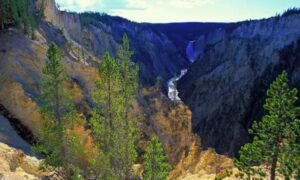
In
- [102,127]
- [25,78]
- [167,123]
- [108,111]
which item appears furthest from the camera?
[167,123]

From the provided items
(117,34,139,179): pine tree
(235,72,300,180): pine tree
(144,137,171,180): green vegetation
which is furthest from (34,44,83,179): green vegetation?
(235,72,300,180): pine tree

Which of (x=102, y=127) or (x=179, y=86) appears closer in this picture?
(x=102, y=127)

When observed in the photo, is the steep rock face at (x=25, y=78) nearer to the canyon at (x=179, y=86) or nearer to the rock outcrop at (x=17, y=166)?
the canyon at (x=179, y=86)

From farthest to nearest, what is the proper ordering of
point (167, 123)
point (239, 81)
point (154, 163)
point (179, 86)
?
point (179, 86)
point (239, 81)
point (167, 123)
point (154, 163)

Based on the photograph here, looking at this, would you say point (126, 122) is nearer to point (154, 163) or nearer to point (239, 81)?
point (154, 163)

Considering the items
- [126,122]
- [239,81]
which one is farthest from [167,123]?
[239,81]

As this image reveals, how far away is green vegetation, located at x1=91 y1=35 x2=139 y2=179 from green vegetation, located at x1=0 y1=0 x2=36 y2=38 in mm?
23202

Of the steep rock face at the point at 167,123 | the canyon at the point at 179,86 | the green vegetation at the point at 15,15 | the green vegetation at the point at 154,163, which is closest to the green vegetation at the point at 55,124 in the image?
the canyon at the point at 179,86

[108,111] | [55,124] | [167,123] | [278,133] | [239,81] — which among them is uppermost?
Answer: [278,133]

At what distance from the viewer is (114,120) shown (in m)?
30.8

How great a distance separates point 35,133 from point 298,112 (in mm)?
23430

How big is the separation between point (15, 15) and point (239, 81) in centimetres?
8957

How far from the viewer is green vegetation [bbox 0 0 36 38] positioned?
4956cm

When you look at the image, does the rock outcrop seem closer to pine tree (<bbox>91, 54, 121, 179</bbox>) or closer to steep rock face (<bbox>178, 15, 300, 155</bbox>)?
pine tree (<bbox>91, 54, 121, 179</bbox>)
